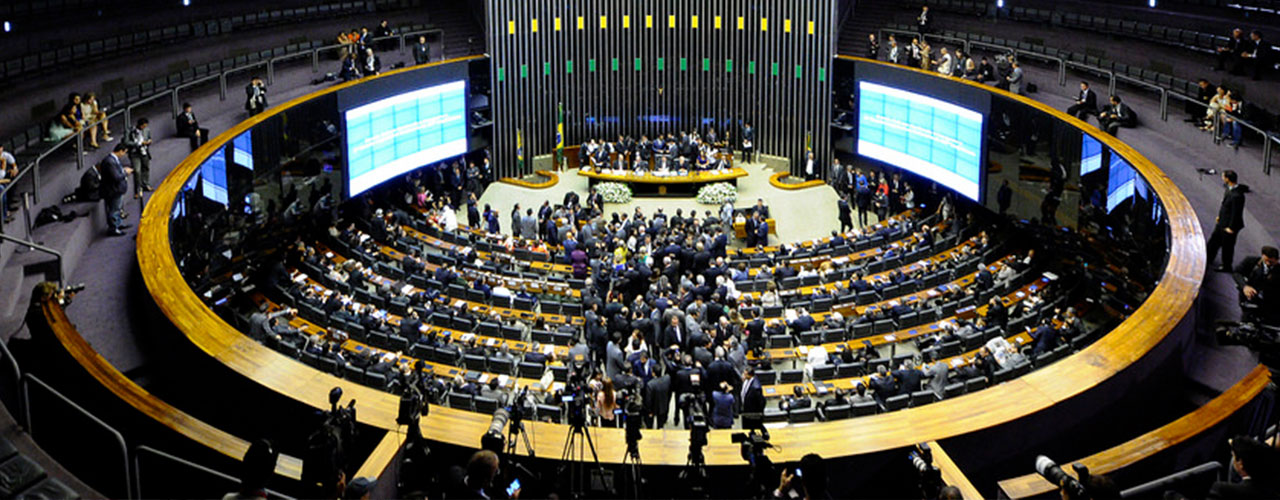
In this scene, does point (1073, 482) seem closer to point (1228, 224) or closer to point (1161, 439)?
point (1161, 439)

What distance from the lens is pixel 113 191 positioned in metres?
13.8

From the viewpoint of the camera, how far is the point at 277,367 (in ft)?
33.4

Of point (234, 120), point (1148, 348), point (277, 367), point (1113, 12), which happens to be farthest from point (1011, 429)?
point (1113, 12)

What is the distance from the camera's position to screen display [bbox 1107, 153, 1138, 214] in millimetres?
15914

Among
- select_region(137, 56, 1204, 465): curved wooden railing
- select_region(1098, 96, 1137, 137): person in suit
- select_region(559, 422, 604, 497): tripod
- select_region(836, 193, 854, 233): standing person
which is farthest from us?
select_region(836, 193, 854, 233): standing person

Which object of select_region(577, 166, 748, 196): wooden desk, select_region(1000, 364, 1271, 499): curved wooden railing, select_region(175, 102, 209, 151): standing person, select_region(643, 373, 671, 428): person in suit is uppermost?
select_region(175, 102, 209, 151): standing person

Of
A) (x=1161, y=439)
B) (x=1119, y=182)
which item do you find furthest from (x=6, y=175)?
(x=1119, y=182)

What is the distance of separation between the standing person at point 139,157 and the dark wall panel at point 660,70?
45.2 feet

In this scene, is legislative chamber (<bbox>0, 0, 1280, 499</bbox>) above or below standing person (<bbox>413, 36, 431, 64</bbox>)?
below

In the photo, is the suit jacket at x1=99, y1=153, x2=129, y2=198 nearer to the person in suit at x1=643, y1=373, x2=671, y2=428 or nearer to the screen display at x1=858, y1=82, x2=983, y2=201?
the person in suit at x1=643, y1=373, x2=671, y2=428

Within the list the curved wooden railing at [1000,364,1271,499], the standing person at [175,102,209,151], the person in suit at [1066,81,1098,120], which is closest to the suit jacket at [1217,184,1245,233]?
the curved wooden railing at [1000,364,1271,499]

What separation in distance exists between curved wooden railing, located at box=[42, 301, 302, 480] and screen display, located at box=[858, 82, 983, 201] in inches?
653

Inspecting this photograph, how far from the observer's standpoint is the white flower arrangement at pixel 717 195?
89.8ft

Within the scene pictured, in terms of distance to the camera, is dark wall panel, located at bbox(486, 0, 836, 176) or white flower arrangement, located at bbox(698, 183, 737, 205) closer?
white flower arrangement, located at bbox(698, 183, 737, 205)
